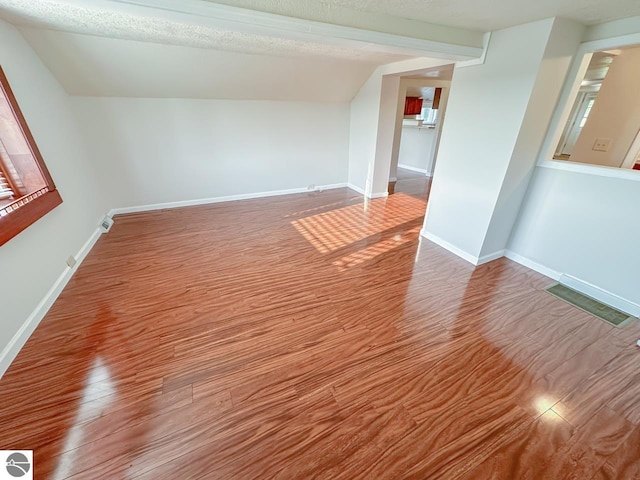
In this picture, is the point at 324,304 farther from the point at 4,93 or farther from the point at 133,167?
the point at 133,167

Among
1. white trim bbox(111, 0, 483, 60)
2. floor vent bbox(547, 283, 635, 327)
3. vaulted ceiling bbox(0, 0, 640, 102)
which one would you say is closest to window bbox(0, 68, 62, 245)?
vaulted ceiling bbox(0, 0, 640, 102)

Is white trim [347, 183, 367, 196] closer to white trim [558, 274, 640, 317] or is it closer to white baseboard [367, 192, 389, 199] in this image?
white baseboard [367, 192, 389, 199]

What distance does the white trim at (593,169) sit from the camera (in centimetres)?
195

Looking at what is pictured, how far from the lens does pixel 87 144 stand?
330cm

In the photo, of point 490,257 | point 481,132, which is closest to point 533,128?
point 481,132

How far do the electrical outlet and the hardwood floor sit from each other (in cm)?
165

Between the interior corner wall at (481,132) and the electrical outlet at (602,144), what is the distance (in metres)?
1.58

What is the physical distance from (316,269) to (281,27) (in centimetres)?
191

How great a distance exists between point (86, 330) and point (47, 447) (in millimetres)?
835

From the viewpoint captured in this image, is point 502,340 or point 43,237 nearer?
point 502,340

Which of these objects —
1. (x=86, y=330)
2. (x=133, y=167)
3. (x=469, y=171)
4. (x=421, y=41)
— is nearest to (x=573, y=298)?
(x=469, y=171)

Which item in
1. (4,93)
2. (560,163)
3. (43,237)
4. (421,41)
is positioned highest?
(421,41)

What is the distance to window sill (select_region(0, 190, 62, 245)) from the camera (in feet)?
5.46

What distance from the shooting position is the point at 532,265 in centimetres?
263
